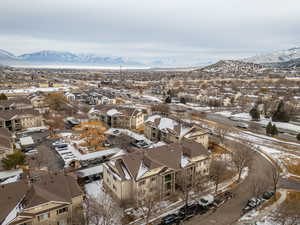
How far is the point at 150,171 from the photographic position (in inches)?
861

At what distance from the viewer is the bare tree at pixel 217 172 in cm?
2340

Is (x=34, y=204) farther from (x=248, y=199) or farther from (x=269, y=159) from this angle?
(x=269, y=159)

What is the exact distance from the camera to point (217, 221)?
19406 mm

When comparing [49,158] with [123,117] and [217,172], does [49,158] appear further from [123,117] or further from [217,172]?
[217,172]

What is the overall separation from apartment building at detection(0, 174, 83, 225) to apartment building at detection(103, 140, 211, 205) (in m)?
4.49

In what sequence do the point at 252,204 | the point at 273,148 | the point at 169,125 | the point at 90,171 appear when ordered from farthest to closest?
the point at 273,148, the point at 169,125, the point at 90,171, the point at 252,204

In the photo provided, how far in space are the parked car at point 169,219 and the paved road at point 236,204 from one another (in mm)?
1086

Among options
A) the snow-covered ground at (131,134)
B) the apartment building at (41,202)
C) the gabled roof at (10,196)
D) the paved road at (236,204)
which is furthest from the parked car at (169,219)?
the snow-covered ground at (131,134)

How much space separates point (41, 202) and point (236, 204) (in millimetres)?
19523

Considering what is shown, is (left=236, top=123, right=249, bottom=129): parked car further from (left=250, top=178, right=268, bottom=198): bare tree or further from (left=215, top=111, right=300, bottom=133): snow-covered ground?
(left=250, top=178, right=268, bottom=198): bare tree

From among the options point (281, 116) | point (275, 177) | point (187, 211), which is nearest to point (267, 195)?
point (275, 177)

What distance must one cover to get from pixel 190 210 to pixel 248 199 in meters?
7.36

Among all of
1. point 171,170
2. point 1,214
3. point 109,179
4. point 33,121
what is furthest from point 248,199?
point 33,121

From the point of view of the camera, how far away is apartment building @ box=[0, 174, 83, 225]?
16.2 metres
